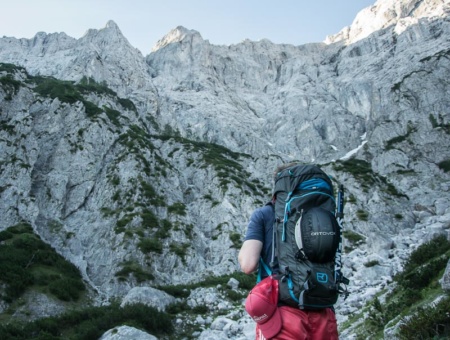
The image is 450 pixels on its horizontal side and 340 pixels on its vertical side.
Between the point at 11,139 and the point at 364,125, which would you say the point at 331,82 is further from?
the point at 11,139

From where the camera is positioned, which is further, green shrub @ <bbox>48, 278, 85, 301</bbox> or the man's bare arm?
green shrub @ <bbox>48, 278, 85, 301</bbox>

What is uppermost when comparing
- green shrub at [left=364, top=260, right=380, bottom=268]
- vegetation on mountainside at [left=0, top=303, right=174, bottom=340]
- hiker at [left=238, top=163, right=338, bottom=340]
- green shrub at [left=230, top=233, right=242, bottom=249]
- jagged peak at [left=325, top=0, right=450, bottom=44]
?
jagged peak at [left=325, top=0, right=450, bottom=44]

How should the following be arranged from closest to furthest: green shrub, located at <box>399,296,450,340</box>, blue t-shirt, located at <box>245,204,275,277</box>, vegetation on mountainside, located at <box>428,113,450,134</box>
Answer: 1. blue t-shirt, located at <box>245,204,275,277</box>
2. green shrub, located at <box>399,296,450,340</box>
3. vegetation on mountainside, located at <box>428,113,450,134</box>

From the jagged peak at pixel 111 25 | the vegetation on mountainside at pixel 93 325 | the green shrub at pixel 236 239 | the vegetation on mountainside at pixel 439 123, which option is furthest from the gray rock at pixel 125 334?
the jagged peak at pixel 111 25

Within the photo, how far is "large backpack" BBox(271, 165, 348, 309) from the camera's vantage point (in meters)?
3.95

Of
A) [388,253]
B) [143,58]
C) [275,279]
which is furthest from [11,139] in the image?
[143,58]

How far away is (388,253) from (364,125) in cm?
8257

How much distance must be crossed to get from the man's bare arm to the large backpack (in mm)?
248

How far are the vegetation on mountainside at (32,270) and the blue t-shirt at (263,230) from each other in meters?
21.8

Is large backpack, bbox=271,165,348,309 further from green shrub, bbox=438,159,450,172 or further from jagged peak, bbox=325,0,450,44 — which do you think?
jagged peak, bbox=325,0,450,44

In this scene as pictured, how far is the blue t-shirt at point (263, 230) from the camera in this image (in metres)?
4.73

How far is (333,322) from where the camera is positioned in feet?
13.8

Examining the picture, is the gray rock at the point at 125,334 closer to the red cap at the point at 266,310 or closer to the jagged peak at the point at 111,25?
the red cap at the point at 266,310

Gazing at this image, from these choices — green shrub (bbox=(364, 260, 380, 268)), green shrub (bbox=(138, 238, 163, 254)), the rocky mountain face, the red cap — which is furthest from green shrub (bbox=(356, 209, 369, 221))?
the red cap
